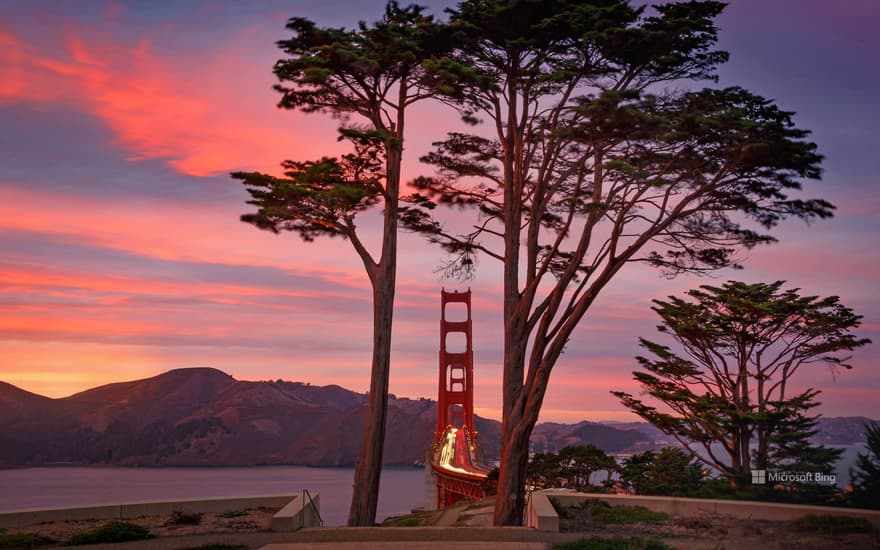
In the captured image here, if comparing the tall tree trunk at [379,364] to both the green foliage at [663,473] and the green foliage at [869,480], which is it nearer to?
the green foliage at [663,473]

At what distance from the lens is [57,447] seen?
18025cm

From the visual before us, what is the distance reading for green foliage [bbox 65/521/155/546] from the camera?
11.7 m

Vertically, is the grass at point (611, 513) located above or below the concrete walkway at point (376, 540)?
above

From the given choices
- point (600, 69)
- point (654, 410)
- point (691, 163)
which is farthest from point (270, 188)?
point (654, 410)

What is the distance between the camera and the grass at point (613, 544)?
34.8ft

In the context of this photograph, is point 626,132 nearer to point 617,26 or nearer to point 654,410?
point 617,26

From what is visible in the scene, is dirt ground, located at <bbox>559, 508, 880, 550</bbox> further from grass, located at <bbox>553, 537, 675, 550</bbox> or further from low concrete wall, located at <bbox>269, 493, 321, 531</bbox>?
low concrete wall, located at <bbox>269, 493, 321, 531</bbox>

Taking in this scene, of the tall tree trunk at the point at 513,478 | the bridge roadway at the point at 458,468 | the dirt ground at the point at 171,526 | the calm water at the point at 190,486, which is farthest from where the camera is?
the calm water at the point at 190,486

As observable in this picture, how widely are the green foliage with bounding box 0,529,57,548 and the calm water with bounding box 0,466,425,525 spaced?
66.6 m

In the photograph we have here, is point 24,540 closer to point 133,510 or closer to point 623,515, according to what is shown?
point 133,510

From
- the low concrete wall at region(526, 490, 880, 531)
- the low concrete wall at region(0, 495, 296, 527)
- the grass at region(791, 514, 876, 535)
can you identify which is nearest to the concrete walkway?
the low concrete wall at region(526, 490, 880, 531)

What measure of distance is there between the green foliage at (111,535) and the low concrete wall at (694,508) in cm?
647

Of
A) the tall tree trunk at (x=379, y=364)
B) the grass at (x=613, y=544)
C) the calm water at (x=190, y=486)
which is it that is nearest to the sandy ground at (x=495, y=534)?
the grass at (x=613, y=544)

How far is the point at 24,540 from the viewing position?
1152cm
